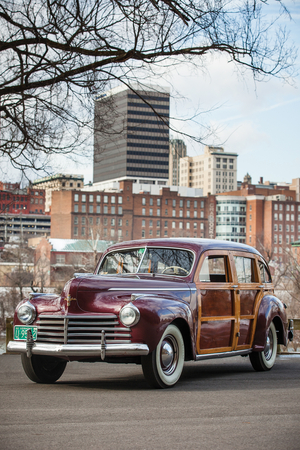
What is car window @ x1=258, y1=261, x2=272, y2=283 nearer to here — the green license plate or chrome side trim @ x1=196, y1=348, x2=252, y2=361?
chrome side trim @ x1=196, y1=348, x2=252, y2=361

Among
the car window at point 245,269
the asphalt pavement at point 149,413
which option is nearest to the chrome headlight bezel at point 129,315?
the asphalt pavement at point 149,413

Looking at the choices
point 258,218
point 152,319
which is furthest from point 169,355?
point 258,218

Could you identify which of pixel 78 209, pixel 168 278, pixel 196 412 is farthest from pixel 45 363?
pixel 78 209

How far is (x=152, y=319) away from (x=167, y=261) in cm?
159

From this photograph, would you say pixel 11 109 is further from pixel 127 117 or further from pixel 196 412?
pixel 196 412

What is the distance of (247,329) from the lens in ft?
30.5

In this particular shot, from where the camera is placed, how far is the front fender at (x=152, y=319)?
707cm

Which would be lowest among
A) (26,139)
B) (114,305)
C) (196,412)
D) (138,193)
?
(196,412)

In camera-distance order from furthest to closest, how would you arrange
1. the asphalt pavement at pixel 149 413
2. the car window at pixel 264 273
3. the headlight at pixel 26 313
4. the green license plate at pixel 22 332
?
the car window at pixel 264 273
the headlight at pixel 26 313
the green license plate at pixel 22 332
the asphalt pavement at pixel 149 413

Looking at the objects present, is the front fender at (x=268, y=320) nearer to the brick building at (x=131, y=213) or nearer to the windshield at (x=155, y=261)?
the windshield at (x=155, y=261)

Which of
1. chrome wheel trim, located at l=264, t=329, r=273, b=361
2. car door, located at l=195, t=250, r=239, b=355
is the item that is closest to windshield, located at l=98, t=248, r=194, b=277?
car door, located at l=195, t=250, r=239, b=355

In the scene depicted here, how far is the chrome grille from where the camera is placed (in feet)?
23.3

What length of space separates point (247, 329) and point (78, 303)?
3.03 metres

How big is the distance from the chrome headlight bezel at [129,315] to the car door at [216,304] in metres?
1.24
